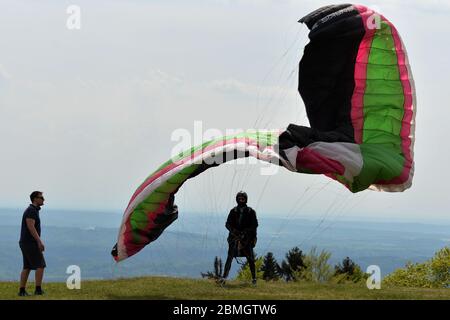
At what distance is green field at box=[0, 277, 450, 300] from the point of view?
1600 cm

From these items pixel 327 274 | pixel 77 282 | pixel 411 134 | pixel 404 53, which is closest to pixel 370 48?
pixel 404 53

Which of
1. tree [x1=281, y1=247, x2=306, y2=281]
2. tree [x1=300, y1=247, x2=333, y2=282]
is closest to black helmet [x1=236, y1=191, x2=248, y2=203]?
tree [x1=300, y1=247, x2=333, y2=282]

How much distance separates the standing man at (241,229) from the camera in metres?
18.2

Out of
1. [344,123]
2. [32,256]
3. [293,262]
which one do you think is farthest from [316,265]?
[32,256]

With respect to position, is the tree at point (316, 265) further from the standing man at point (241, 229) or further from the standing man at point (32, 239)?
the standing man at point (32, 239)

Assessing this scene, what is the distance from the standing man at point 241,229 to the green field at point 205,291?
717 mm

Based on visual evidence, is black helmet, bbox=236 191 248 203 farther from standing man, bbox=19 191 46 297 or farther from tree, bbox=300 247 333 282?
tree, bbox=300 247 333 282

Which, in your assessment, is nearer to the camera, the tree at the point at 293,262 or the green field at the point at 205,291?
the green field at the point at 205,291

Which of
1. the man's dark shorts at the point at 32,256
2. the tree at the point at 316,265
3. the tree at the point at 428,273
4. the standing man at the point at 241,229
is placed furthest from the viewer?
the tree at the point at 428,273

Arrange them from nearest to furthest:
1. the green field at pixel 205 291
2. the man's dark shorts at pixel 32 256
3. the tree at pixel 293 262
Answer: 1. the man's dark shorts at pixel 32 256
2. the green field at pixel 205 291
3. the tree at pixel 293 262

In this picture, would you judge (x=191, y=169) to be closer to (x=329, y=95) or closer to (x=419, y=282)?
(x=329, y=95)

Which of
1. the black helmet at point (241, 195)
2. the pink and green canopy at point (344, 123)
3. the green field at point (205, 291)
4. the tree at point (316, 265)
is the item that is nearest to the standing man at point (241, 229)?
the black helmet at point (241, 195)
